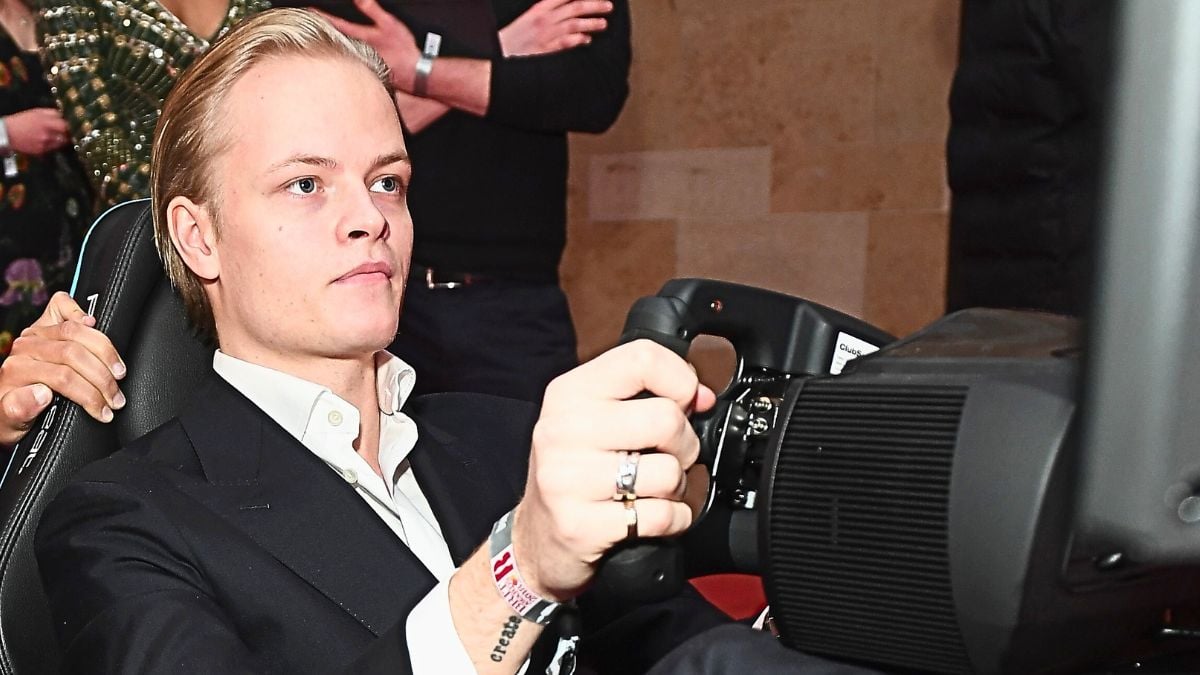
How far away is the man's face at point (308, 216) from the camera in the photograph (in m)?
1.24

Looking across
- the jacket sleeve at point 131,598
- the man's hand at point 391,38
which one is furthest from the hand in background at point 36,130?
the jacket sleeve at point 131,598

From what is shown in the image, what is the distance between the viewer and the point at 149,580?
104 centimetres

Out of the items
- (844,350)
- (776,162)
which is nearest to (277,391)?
(844,350)

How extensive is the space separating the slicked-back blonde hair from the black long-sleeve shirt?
0.69 meters

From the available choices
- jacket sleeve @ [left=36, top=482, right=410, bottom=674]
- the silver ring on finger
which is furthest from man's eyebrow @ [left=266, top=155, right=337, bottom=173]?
the silver ring on finger

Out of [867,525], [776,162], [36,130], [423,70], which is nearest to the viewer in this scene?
[867,525]

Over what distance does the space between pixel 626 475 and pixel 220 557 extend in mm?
556

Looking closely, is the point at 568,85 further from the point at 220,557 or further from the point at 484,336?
the point at 220,557

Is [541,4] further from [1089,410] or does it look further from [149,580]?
[1089,410]

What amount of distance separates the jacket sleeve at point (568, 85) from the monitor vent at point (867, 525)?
1514 millimetres

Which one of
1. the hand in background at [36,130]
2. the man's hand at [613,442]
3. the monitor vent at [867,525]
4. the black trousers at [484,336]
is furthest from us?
the black trousers at [484,336]

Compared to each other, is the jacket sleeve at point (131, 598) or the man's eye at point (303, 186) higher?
the man's eye at point (303, 186)

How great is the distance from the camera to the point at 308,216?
1238 mm

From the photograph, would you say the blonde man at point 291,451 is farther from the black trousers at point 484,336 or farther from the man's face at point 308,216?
the black trousers at point 484,336
